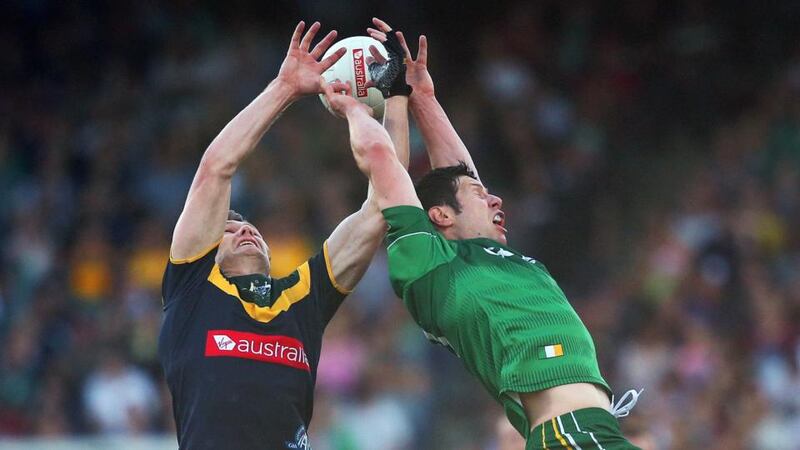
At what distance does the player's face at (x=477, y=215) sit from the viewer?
5.95 metres

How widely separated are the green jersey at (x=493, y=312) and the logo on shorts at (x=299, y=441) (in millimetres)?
716

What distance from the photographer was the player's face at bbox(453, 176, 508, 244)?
5953mm

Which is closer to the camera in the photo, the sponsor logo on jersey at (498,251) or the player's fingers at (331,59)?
the sponsor logo on jersey at (498,251)

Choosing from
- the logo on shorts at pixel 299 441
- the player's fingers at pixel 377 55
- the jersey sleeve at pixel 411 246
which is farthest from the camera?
the player's fingers at pixel 377 55

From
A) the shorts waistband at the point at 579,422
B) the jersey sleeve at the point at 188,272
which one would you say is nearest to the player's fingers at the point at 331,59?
the jersey sleeve at the point at 188,272

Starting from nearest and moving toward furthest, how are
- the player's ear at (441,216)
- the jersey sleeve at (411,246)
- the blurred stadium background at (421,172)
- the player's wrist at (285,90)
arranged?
the jersey sleeve at (411,246)
the player's ear at (441,216)
the player's wrist at (285,90)
the blurred stadium background at (421,172)

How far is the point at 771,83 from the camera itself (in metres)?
13.8

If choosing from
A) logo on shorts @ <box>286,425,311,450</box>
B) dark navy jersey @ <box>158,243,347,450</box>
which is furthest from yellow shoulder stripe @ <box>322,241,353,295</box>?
logo on shorts @ <box>286,425,311,450</box>

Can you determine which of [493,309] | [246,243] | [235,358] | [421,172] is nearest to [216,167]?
[246,243]

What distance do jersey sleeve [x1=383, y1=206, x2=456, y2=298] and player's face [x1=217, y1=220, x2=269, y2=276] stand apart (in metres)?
0.82

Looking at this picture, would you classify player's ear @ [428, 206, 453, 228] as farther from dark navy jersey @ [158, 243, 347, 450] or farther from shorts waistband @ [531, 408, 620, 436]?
shorts waistband @ [531, 408, 620, 436]

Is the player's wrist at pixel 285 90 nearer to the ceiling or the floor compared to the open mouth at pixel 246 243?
nearer to the ceiling

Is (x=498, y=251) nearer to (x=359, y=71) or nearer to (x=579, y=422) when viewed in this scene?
(x=579, y=422)

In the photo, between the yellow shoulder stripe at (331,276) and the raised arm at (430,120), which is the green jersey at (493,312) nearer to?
the yellow shoulder stripe at (331,276)
